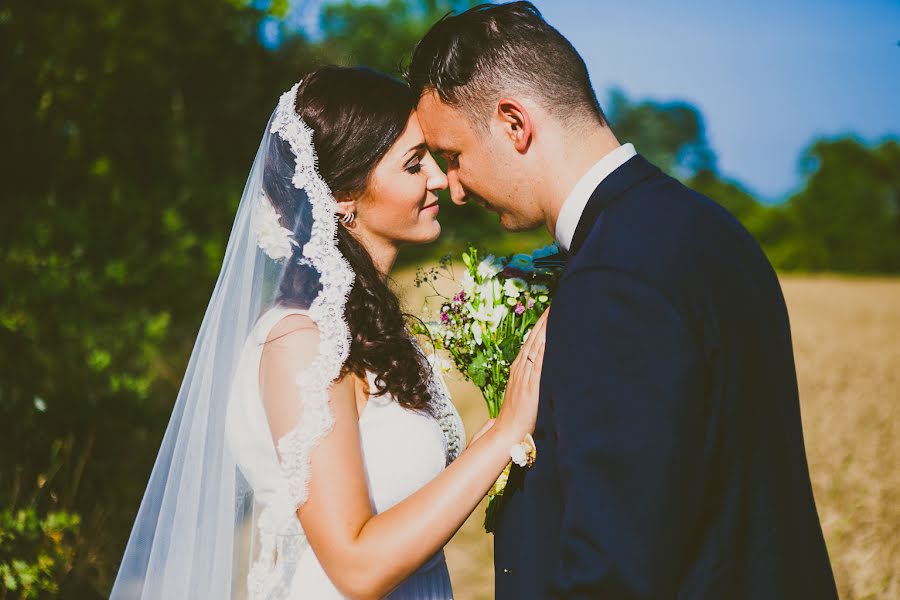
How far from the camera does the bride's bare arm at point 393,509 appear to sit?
212 cm

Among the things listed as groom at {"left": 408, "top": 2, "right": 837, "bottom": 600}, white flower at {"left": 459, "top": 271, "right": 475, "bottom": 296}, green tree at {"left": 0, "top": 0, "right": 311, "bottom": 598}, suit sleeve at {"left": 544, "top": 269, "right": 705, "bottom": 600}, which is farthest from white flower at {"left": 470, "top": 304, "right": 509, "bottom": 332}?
green tree at {"left": 0, "top": 0, "right": 311, "bottom": 598}

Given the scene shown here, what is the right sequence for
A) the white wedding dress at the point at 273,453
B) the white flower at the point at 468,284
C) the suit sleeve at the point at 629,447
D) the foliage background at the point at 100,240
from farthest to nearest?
the foliage background at the point at 100,240
the white flower at the point at 468,284
the white wedding dress at the point at 273,453
the suit sleeve at the point at 629,447

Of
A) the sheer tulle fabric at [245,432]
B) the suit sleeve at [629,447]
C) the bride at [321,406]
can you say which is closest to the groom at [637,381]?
the suit sleeve at [629,447]

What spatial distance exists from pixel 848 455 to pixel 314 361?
6870 mm

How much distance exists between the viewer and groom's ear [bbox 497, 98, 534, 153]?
2072 mm

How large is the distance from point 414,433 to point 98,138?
5.47m

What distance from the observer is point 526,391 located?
2133 mm

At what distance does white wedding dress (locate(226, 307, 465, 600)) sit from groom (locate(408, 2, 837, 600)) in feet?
1.56

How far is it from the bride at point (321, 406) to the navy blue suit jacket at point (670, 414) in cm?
49

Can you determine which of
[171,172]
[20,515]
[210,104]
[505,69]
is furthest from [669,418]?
[210,104]

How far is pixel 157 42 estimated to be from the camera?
7.72 meters

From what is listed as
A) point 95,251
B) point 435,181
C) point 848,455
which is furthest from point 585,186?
point 848,455

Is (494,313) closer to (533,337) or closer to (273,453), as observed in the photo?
(533,337)

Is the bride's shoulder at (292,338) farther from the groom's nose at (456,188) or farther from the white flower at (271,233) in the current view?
the groom's nose at (456,188)
